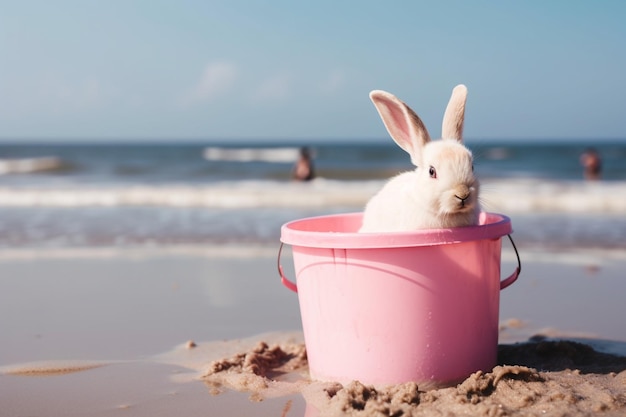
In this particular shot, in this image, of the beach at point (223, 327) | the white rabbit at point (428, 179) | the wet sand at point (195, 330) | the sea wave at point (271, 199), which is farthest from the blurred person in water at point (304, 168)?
the white rabbit at point (428, 179)

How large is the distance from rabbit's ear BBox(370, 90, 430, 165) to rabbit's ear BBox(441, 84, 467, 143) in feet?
0.44

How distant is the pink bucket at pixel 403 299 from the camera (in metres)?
2.42

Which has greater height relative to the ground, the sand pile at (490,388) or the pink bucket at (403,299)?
the pink bucket at (403,299)

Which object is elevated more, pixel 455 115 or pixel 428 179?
pixel 455 115

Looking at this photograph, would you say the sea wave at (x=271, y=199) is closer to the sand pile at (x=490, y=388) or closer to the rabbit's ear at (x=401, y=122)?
the sand pile at (x=490, y=388)

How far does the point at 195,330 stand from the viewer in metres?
3.71

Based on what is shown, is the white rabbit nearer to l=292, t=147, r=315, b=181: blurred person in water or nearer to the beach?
the beach

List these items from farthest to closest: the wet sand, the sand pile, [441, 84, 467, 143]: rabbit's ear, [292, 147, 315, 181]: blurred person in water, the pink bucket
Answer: [292, 147, 315, 181]: blurred person in water → [441, 84, 467, 143]: rabbit's ear → the wet sand → the pink bucket → the sand pile

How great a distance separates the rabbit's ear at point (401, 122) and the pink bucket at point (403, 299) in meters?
0.41

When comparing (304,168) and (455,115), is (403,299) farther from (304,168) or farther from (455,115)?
(304,168)

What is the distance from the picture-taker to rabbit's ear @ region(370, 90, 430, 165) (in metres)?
2.56

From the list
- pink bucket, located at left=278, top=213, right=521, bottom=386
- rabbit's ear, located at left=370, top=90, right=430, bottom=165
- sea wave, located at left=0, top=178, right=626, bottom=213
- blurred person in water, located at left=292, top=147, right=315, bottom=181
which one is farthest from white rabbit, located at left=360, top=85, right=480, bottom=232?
Result: blurred person in water, located at left=292, top=147, right=315, bottom=181

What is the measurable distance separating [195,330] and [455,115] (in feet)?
6.21

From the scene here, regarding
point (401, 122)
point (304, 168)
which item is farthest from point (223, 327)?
point (304, 168)
